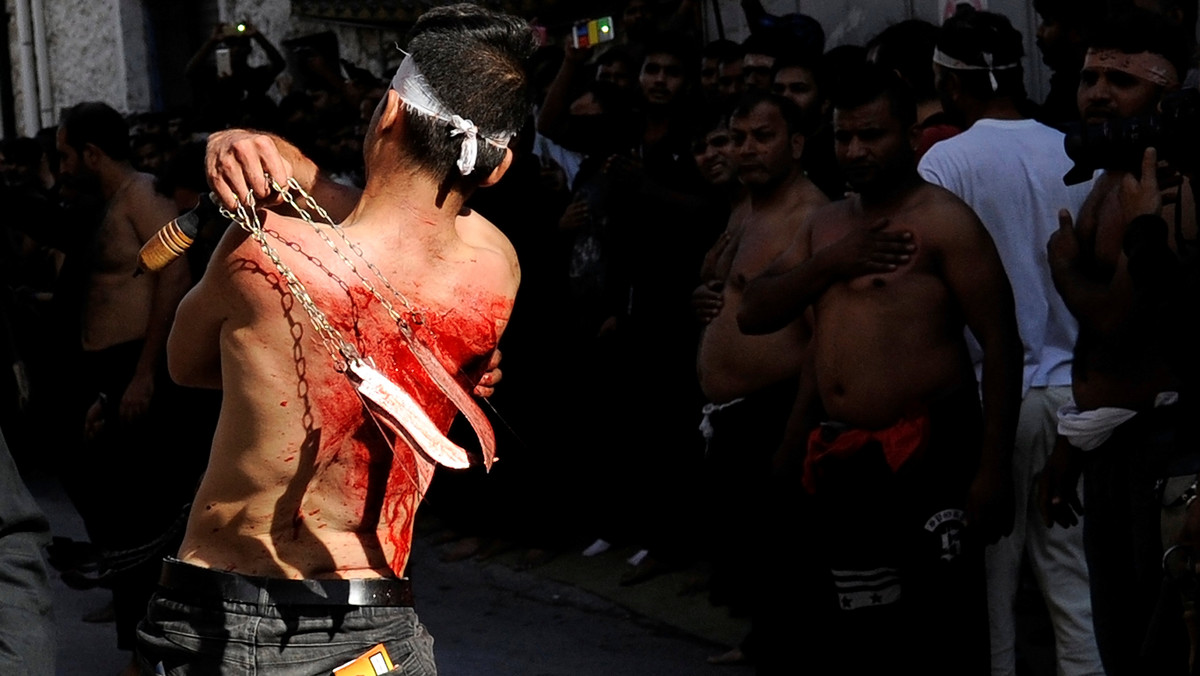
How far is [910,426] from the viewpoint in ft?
14.8

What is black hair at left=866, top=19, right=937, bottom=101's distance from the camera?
20.4 ft

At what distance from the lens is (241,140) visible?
8.61 feet

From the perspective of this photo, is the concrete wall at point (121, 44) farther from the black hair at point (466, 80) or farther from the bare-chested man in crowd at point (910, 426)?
the black hair at point (466, 80)

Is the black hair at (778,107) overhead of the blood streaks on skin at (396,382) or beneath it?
beneath

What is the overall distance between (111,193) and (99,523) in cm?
132

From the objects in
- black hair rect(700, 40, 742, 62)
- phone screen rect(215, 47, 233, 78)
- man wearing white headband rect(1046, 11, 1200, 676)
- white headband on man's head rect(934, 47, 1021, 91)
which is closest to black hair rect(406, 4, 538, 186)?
man wearing white headband rect(1046, 11, 1200, 676)

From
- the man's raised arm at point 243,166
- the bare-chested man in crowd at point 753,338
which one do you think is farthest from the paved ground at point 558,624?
the man's raised arm at point 243,166

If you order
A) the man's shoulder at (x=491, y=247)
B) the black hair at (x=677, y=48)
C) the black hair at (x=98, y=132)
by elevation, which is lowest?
the black hair at (x=98, y=132)

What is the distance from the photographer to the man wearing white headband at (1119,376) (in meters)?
4.05

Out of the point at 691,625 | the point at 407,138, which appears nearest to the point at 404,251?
the point at 407,138

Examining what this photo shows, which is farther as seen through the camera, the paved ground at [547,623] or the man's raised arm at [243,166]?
the paved ground at [547,623]

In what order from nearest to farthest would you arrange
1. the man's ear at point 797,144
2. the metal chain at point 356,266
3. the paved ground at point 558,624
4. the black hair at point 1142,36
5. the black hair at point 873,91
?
the metal chain at point 356,266 < the black hair at point 1142,36 < the black hair at point 873,91 < the man's ear at point 797,144 < the paved ground at point 558,624

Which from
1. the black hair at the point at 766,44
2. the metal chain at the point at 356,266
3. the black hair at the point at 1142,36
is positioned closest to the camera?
the metal chain at the point at 356,266

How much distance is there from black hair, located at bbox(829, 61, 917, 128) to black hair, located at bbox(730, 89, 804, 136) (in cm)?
65
